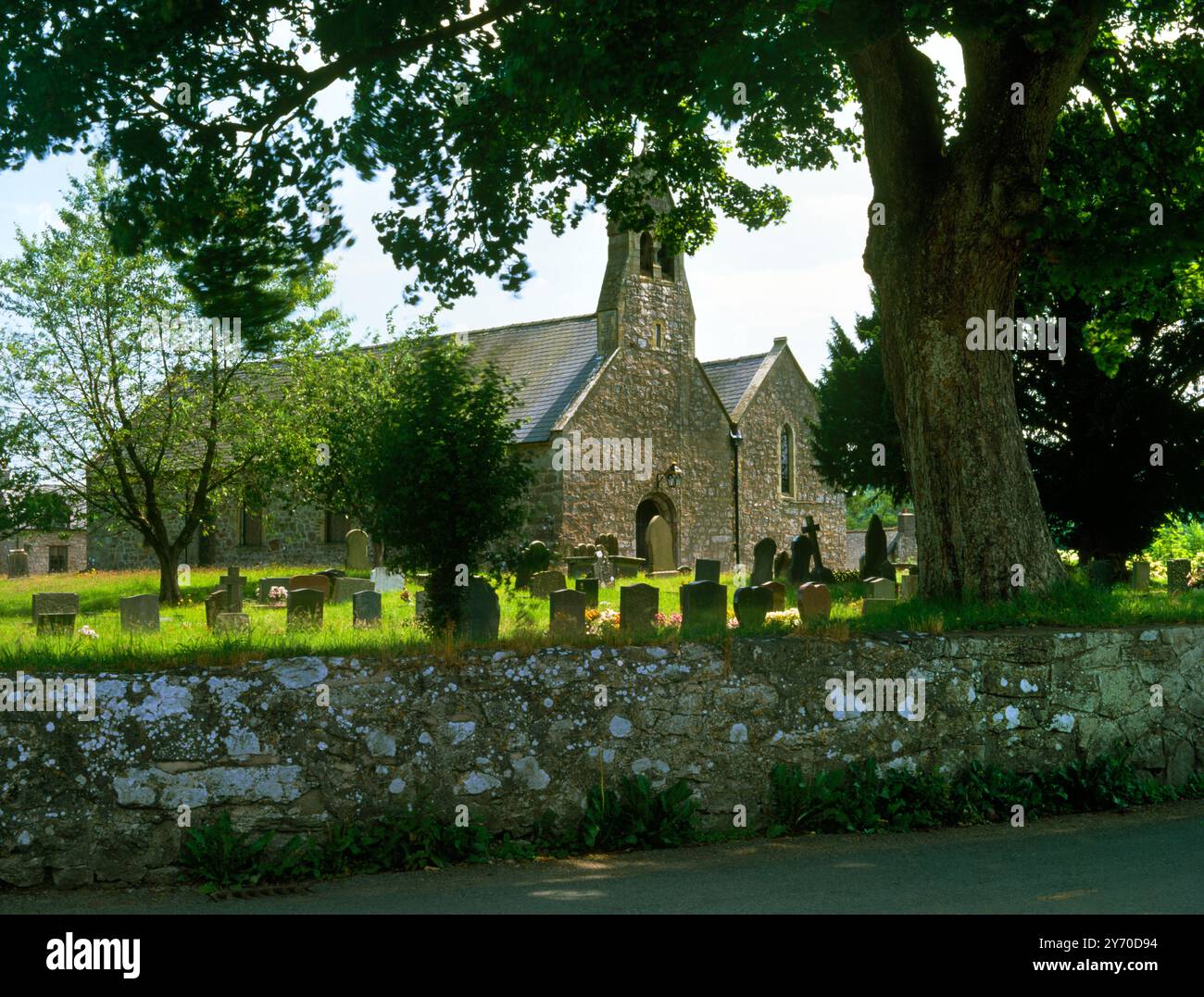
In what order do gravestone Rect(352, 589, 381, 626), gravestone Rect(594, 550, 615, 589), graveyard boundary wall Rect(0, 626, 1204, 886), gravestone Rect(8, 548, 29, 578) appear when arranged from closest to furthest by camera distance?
graveyard boundary wall Rect(0, 626, 1204, 886), gravestone Rect(352, 589, 381, 626), gravestone Rect(594, 550, 615, 589), gravestone Rect(8, 548, 29, 578)

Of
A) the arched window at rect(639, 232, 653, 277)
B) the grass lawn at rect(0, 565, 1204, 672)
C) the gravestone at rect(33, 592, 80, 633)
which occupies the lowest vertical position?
the gravestone at rect(33, 592, 80, 633)

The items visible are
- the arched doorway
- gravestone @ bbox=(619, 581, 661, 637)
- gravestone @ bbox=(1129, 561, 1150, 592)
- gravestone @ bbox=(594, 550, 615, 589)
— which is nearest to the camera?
gravestone @ bbox=(619, 581, 661, 637)

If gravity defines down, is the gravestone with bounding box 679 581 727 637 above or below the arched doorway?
below

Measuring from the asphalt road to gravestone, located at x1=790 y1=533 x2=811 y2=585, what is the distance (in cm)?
1438

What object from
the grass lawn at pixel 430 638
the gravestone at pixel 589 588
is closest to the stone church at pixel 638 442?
the gravestone at pixel 589 588

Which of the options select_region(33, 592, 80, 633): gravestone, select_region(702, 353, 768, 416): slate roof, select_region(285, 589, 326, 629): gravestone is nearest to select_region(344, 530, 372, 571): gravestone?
select_region(33, 592, 80, 633): gravestone

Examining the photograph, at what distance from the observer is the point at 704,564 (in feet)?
71.7

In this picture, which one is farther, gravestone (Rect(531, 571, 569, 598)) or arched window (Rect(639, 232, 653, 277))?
arched window (Rect(639, 232, 653, 277))

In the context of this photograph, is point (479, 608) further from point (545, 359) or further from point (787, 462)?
point (787, 462)

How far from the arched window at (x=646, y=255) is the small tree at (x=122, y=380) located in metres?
15.3

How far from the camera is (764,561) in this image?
22.0 m

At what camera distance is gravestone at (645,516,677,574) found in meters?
30.4

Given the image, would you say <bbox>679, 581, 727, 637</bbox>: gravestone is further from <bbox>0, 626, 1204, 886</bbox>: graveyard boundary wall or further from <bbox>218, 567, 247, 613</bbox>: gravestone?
<bbox>218, 567, 247, 613</bbox>: gravestone

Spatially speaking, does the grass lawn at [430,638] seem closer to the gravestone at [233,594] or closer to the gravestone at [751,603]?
the gravestone at [233,594]
